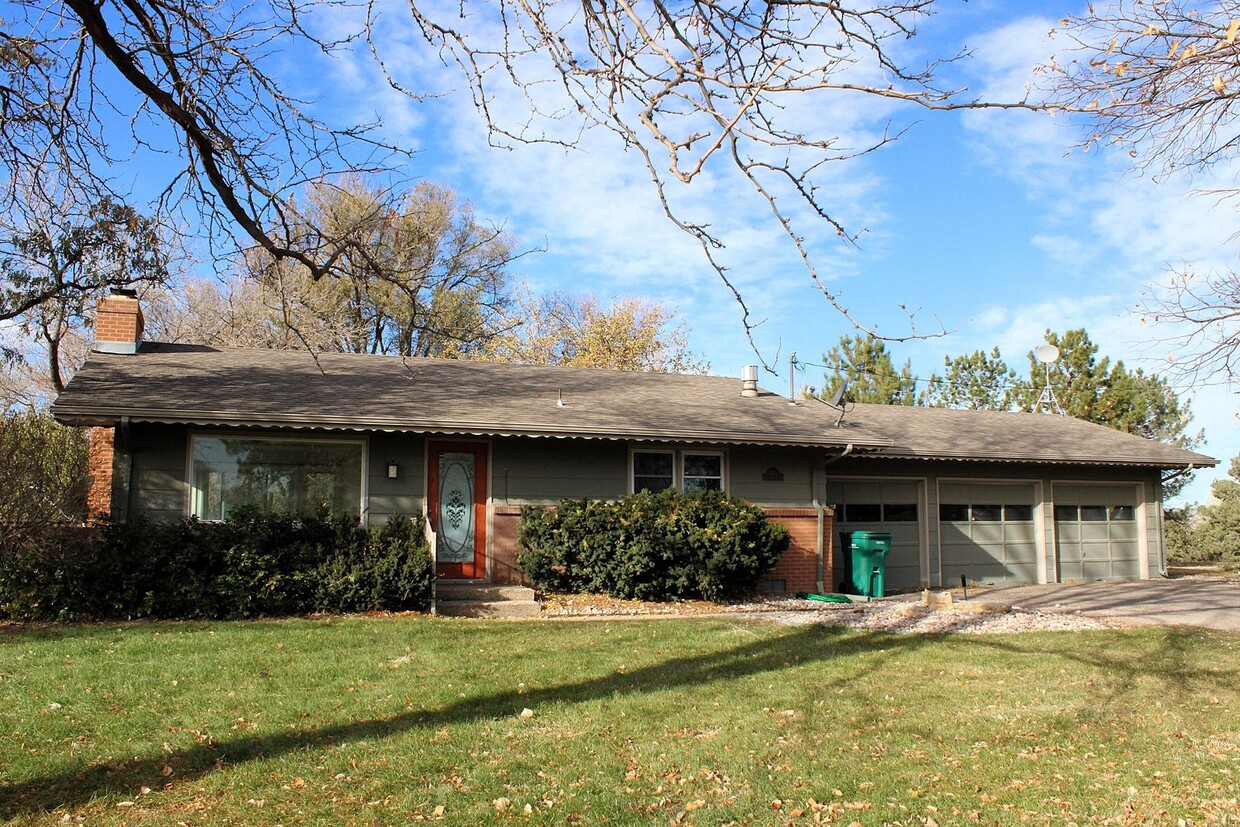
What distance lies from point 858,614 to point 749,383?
21.9 feet

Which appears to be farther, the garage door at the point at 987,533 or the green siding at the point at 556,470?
the garage door at the point at 987,533

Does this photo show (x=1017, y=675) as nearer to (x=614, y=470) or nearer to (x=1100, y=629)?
(x=1100, y=629)

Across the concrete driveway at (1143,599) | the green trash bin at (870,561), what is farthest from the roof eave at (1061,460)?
the concrete driveway at (1143,599)

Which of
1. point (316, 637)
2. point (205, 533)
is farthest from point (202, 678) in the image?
point (205, 533)

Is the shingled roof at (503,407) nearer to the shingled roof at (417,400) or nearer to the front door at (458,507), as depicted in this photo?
the shingled roof at (417,400)

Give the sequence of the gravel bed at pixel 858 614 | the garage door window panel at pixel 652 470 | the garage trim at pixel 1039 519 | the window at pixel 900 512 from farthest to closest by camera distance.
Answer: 1. the garage trim at pixel 1039 519
2. the window at pixel 900 512
3. the garage door window panel at pixel 652 470
4. the gravel bed at pixel 858 614

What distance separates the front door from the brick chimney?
5.15 metres

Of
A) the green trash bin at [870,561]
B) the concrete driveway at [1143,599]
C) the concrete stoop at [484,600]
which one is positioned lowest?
the concrete driveway at [1143,599]

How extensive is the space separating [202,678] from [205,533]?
13.4 feet

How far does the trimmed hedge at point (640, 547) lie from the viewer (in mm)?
→ 13094

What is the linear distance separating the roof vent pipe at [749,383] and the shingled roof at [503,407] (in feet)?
Answer: 0.57

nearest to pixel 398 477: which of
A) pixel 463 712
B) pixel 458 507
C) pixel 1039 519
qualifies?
pixel 458 507

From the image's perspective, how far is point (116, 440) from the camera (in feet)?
39.7

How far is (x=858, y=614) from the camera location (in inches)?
490
